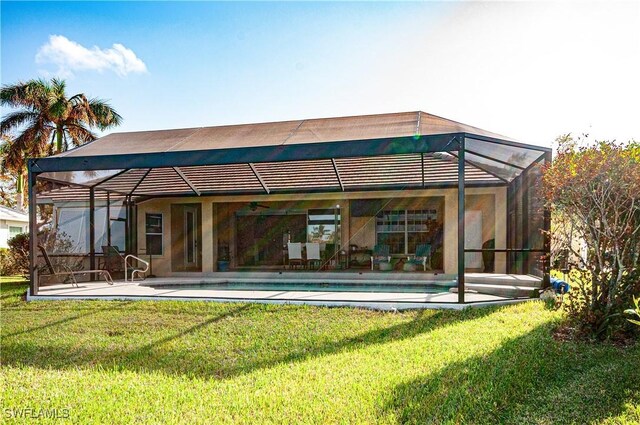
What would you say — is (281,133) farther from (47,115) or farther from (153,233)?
(47,115)

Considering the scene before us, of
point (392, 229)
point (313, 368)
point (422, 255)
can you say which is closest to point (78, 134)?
point (392, 229)

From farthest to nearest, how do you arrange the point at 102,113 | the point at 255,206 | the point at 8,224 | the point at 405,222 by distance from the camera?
the point at 8,224
the point at 102,113
the point at 255,206
the point at 405,222

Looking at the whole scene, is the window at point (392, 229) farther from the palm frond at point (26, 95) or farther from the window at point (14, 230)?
the window at point (14, 230)

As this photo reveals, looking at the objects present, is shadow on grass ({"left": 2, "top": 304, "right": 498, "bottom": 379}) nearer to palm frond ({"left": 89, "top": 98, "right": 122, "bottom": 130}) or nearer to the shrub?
the shrub

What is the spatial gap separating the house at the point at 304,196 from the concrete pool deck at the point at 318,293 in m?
0.56

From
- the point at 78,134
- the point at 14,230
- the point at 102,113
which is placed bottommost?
the point at 14,230

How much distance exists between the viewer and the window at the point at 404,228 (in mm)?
15484

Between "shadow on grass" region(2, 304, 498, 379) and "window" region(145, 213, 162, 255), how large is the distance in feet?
28.9

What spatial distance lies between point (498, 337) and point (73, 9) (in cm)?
1016

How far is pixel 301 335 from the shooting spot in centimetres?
667

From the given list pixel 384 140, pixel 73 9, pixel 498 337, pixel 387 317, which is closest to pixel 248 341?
pixel 387 317

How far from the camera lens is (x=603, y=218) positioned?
Answer: 5918mm

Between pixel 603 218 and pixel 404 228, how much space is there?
9.82m

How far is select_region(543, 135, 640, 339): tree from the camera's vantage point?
5.68 metres
